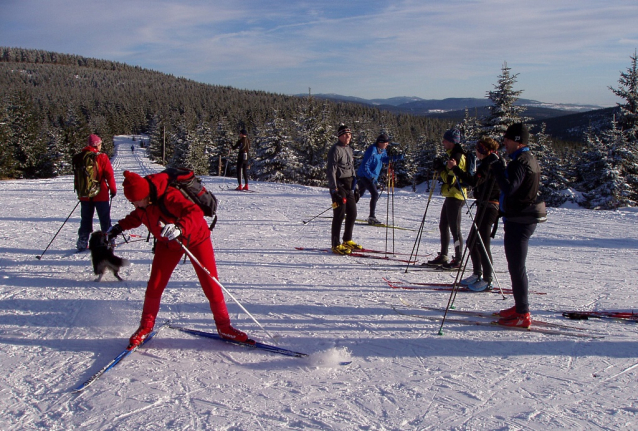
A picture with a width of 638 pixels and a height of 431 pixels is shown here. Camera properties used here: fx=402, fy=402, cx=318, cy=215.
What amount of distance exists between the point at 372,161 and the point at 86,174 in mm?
5538

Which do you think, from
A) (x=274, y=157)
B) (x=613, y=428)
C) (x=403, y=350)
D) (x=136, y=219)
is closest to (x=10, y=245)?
(x=136, y=219)

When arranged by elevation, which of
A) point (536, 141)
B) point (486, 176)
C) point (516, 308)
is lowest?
point (516, 308)

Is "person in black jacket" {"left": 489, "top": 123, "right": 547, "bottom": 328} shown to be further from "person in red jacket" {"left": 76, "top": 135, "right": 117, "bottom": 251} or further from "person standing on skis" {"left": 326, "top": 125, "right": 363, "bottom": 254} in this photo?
"person in red jacket" {"left": 76, "top": 135, "right": 117, "bottom": 251}

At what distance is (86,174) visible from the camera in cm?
620

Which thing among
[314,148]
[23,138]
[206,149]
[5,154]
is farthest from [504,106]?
[23,138]

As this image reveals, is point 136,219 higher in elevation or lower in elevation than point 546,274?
higher

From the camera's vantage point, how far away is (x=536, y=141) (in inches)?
1341

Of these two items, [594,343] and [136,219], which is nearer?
[136,219]

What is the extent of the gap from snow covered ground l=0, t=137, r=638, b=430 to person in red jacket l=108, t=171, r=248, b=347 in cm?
30

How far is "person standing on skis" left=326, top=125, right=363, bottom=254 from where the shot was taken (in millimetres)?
6648

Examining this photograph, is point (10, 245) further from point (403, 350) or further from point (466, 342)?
point (466, 342)

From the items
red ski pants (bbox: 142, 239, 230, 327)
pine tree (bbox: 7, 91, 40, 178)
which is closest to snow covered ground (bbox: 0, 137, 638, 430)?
red ski pants (bbox: 142, 239, 230, 327)

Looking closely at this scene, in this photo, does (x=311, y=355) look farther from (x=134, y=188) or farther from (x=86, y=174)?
(x=86, y=174)

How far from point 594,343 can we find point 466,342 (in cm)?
124
